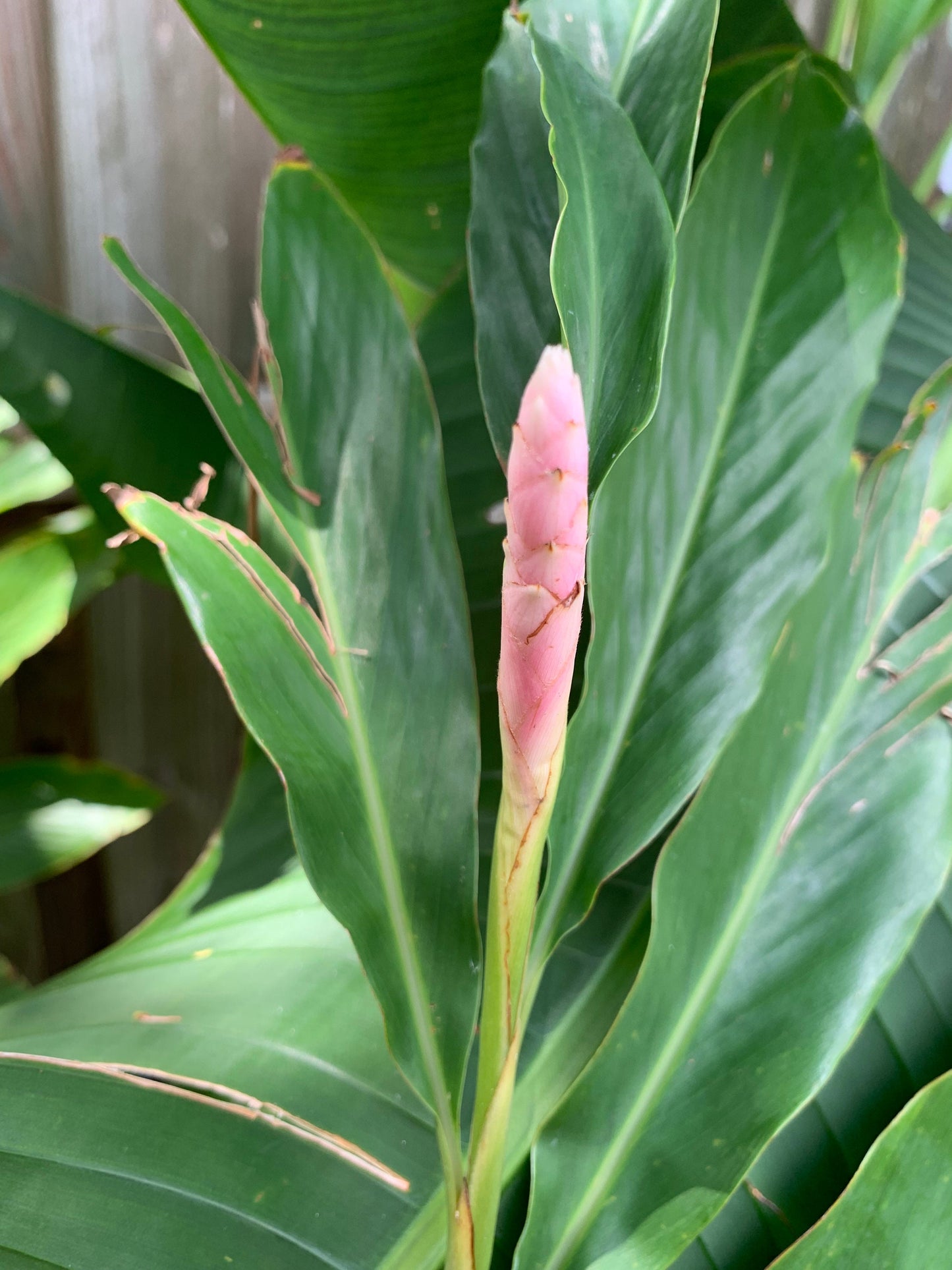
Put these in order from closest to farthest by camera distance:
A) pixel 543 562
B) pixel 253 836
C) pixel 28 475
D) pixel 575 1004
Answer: pixel 543 562 < pixel 575 1004 < pixel 253 836 < pixel 28 475

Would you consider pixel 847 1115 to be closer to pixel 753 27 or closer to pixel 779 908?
pixel 779 908

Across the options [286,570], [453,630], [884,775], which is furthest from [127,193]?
[884,775]

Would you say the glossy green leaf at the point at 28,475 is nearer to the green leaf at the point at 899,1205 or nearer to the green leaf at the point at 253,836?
the green leaf at the point at 253,836

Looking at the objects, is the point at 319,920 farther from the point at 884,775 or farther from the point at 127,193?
the point at 127,193

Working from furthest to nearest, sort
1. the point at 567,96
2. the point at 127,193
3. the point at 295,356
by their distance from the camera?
the point at 127,193, the point at 295,356, the point at 567,96

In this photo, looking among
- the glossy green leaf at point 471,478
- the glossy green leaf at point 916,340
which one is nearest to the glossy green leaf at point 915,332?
the glossy green leaf at point 916,340

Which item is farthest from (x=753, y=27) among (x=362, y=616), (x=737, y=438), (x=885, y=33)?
(x=362, y=616)
